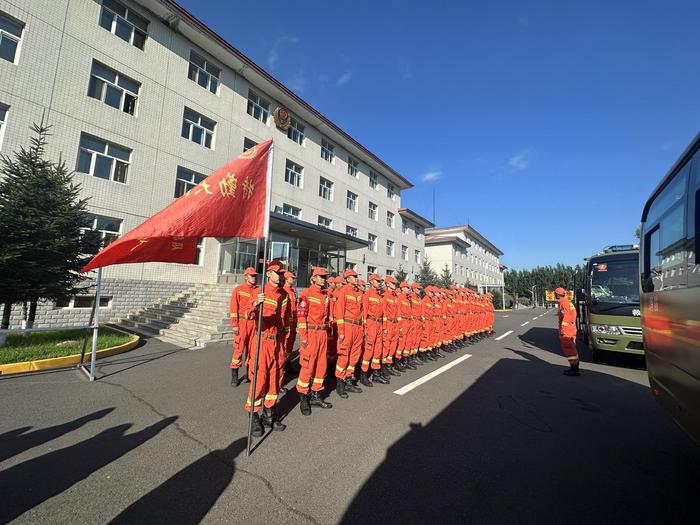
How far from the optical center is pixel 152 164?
14062mm

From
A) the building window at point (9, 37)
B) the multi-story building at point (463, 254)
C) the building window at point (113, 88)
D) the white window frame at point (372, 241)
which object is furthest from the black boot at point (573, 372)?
the multi-story building at point (463, 254)

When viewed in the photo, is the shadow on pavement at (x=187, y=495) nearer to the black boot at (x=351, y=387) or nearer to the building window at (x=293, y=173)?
the black boot at (x=351, y=387)

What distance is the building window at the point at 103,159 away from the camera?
12.2m

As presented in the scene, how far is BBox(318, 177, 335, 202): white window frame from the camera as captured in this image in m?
23.8

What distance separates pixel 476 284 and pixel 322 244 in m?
39.5

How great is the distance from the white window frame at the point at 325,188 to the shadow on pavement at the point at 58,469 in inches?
832

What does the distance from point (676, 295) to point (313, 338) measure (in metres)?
3.85

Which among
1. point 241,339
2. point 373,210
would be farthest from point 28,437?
point 373,210

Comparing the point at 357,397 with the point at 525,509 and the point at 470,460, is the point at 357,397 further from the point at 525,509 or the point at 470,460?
the point at 525,509

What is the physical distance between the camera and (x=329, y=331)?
6.41 meters

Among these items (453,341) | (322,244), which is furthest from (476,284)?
(453,341)

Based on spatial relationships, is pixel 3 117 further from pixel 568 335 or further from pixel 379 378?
pixel 568 335

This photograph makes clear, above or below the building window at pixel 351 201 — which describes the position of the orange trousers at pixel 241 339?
below

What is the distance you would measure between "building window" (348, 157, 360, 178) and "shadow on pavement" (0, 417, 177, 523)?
25.4 m
